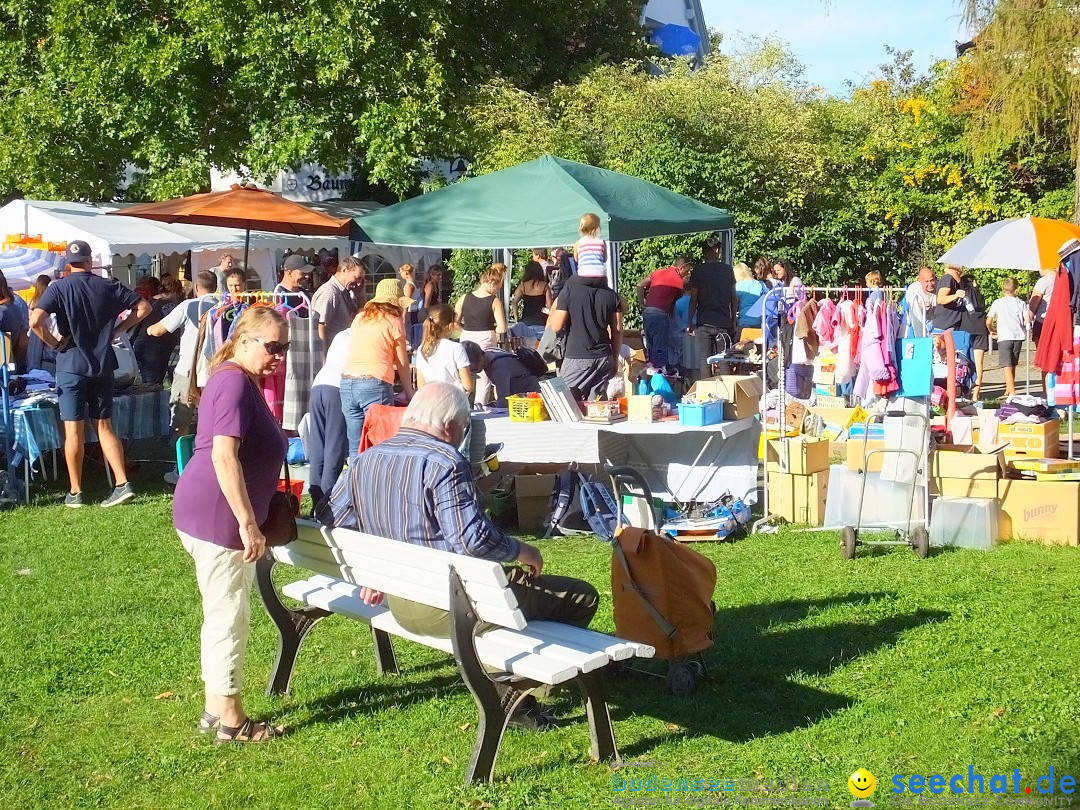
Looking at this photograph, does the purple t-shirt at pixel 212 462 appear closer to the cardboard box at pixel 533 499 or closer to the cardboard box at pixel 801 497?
the cardboard box at pixel 533 499

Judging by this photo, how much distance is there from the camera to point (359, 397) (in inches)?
288

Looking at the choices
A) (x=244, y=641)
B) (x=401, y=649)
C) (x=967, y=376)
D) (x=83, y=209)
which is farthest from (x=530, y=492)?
→ (x=83, y=209)

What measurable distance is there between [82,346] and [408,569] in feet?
16.8

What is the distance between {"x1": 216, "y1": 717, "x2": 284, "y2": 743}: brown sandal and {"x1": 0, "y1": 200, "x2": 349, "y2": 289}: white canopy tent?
1127 cm

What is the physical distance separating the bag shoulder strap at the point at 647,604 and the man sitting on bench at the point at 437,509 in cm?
29

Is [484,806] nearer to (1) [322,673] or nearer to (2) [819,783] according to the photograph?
(2) [819,783]

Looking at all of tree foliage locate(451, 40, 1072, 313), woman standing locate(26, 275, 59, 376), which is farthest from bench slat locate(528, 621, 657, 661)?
tree foliage locate(451, 40, 1072, 313)

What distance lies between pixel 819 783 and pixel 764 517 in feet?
13.1

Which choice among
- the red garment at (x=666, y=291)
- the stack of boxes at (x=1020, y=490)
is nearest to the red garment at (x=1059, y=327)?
the stack of boxes at (x=1020, y=490)

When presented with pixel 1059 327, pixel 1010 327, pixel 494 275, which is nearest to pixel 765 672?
pixel 1059 327

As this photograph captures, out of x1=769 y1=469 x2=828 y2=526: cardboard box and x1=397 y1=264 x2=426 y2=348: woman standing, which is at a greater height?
x1=397 y1=264 x2=426 y2=348: woman standing

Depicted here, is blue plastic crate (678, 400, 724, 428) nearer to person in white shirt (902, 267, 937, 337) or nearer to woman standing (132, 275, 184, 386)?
person in white shirt (902, 267, 937, 337)

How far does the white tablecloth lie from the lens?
779 cm

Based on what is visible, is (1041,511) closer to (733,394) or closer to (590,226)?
(733,394)
